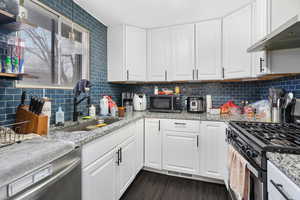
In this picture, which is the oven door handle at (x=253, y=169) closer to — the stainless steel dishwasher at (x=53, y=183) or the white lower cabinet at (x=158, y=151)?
the white lower cabinet at (x=158, y=151)

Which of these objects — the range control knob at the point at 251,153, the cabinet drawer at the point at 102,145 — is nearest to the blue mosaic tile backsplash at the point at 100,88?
the cabinet drawer at the point at 102,145

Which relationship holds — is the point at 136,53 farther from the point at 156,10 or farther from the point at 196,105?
the point at 196,105

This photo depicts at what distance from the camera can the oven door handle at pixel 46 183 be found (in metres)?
0.61

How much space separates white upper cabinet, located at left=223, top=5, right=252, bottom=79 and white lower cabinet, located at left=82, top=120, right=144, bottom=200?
151 cm

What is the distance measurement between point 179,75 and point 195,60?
33cm

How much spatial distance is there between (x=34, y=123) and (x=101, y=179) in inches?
26.3

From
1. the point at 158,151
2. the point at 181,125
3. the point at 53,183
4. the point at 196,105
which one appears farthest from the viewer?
the point at 196,105

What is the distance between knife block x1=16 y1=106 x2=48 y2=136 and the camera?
38.9 inches

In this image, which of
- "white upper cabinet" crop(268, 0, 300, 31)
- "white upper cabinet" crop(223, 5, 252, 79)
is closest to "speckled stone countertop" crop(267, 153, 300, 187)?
"white upper cabinet" crop(268, 0, 300, 31)

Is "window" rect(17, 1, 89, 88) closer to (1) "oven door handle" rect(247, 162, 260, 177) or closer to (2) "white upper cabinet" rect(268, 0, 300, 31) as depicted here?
(1) "oven door handle" rect(247, 162, 260, 177)

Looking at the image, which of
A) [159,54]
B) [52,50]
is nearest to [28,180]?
[52,50]

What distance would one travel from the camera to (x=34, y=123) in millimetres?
992

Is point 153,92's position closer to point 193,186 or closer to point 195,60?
point 195,60

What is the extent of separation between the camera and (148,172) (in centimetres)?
214
